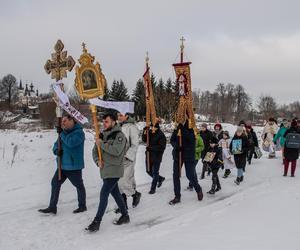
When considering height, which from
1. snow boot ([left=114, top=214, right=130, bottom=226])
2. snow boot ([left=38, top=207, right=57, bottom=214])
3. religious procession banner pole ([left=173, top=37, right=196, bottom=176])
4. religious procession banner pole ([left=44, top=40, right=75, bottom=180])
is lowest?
snow boot ([left=114, top=214, right=130, bottom=226])

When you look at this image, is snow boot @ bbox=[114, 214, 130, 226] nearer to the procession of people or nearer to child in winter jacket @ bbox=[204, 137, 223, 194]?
the procession of people

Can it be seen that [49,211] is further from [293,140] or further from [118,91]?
[118,91]

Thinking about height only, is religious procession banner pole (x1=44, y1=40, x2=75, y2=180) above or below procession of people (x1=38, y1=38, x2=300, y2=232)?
above

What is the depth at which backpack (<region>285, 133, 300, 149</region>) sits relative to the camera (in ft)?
39.2

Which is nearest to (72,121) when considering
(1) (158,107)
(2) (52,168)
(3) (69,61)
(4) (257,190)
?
(3) (69,61)

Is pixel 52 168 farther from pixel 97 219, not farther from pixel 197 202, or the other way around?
pixel 97 219

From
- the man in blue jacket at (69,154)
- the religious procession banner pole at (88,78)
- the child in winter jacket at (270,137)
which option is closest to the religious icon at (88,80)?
the religious procession banner pole at (88,78)

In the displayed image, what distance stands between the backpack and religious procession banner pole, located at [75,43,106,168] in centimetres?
693

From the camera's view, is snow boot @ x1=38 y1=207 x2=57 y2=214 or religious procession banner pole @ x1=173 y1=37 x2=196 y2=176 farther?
religious procession banner pole @ x1=173 y1=37 x2=196 y2=176

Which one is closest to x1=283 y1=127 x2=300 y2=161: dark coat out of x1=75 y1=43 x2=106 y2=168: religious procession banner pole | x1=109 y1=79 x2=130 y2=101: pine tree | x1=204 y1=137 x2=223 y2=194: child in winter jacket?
x1=204 y1=137 x2=223 y2=194: child in winter jacket

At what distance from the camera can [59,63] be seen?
851 cm

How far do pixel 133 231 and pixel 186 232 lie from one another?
104 centimetres

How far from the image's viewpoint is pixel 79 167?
299 inches

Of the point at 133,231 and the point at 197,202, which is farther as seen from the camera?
the point at 197,202
